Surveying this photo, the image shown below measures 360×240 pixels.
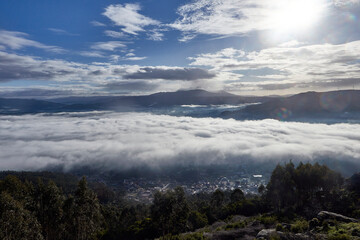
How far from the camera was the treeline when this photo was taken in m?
25.3

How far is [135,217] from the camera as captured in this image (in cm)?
5919

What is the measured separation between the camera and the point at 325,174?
50.1 meters

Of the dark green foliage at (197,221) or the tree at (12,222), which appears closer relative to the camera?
the tree at (12,222)

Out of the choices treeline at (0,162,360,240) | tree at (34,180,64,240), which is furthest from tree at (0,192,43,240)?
tree at (34,180,64,240)

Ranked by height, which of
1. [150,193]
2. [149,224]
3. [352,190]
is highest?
[352,190]

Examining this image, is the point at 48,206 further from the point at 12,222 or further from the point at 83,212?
the point at 12,222

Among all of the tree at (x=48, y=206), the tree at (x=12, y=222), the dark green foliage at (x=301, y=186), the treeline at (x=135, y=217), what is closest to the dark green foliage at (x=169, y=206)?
the treeline at (x=135, y=217)

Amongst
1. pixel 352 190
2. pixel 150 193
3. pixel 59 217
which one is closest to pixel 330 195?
pixel 352 190

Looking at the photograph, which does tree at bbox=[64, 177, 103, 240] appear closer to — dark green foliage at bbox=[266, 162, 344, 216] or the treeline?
the treeline

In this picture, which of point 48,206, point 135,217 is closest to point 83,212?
point 48,206

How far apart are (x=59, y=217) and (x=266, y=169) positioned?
192 meters

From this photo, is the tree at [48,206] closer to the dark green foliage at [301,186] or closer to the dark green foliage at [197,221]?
the dark green foliage at [197,221]

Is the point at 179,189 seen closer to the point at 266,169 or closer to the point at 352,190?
the point at 352,190

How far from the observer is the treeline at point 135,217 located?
2528cm
